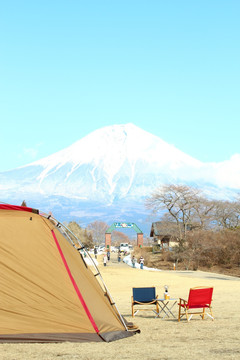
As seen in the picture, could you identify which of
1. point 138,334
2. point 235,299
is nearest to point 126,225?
point 235,299

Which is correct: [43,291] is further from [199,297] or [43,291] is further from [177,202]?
[177,202]

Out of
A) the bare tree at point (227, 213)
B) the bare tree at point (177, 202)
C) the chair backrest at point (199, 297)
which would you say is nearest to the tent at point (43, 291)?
the chair backrest at point (199, 297)

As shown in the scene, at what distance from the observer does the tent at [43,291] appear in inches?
402

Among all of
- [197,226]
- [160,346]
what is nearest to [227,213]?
[197,226]

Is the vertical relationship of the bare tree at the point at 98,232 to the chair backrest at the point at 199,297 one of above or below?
above

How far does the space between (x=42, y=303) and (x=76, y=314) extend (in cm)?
73

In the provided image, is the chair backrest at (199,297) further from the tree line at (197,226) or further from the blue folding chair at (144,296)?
the tree line at (197,226)

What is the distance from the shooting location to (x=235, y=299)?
63.9 feet

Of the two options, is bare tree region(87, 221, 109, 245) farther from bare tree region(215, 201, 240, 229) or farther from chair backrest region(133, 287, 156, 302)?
chair backrest region(133, 287, 156, 302)

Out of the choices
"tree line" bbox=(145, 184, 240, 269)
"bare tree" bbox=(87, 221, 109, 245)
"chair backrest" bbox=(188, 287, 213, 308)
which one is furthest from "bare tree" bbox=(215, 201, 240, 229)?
"chair backrest" bbox=(188, 287, 213, 308)

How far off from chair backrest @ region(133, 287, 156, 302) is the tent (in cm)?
298

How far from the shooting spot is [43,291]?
34.9 ft

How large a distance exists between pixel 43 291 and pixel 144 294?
4632 mm

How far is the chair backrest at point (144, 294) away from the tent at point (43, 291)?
2976 millimetres
